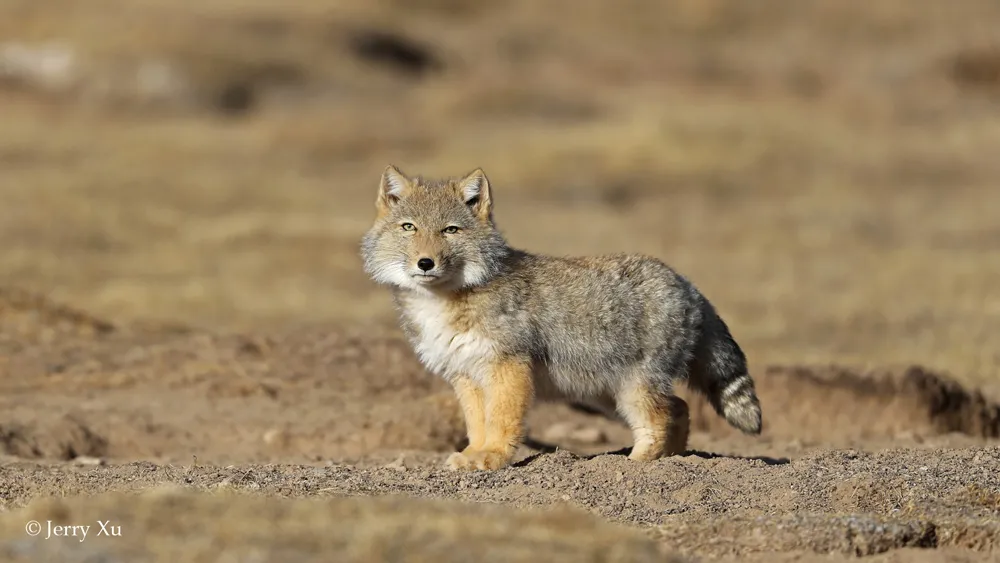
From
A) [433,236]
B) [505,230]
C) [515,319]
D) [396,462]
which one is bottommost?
[396,462]

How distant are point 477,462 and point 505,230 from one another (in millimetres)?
13206

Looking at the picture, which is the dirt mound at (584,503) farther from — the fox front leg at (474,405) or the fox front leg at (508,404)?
the fox front leg at (474,405)

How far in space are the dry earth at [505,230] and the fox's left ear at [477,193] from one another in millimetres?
1787

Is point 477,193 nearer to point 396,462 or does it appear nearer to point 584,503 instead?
point 396,462

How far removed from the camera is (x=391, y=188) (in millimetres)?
9930

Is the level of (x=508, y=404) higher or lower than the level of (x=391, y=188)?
lower

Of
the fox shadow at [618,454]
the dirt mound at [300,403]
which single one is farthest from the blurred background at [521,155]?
the fox shadow at [618,454]

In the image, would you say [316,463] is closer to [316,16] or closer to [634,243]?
[634,243]

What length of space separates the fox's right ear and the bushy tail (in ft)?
7.72

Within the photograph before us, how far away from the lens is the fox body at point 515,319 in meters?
9.46

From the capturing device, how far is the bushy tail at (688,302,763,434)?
10242 millimetres

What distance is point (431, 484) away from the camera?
8.72m

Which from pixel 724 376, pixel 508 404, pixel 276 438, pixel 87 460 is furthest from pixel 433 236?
pixel 87 460

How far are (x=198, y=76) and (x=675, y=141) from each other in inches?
512
